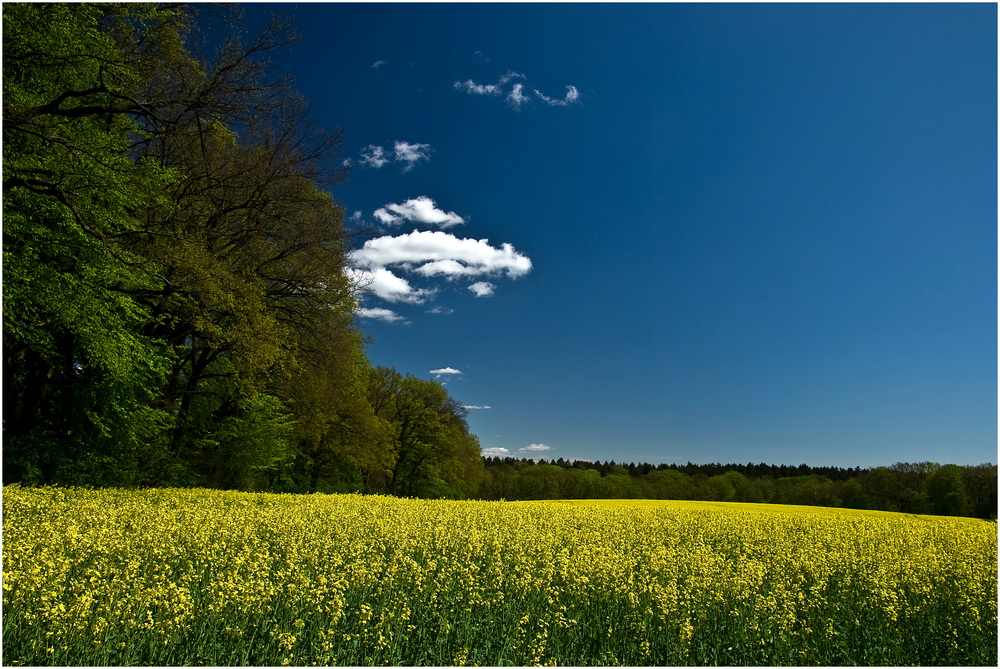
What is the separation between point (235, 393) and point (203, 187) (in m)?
8.45

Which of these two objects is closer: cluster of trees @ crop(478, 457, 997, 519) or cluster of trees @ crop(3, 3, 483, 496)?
cluster of trees @ crop(3, 3, 483, 496)

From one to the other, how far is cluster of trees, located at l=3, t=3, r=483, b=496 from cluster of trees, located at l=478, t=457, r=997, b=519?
33.1m

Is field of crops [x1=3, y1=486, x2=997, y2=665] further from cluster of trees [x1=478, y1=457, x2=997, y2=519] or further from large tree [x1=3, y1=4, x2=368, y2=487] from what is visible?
cluster of trees [x1=478, y1=457, x2=997, y2=519]

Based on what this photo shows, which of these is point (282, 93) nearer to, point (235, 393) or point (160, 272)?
point (160, 272)

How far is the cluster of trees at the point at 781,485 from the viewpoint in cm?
3706

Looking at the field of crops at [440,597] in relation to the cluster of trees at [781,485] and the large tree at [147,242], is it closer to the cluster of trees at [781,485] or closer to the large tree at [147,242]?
the large tree at [147,242]

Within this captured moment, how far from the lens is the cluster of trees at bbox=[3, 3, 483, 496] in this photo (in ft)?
32.0

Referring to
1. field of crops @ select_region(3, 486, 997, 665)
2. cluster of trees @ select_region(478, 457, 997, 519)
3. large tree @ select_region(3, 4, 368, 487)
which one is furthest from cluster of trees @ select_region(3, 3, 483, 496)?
cluster of trees @ select_region(478, 457, 997, 519)

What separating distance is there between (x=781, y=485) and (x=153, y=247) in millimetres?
66348

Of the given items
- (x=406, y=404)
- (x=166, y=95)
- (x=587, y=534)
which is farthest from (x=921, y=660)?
(x=406, y=404)

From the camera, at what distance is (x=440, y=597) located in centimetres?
532

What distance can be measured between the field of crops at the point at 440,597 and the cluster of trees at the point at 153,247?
524cm

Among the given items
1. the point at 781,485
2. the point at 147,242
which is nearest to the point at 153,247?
the point at 147,242

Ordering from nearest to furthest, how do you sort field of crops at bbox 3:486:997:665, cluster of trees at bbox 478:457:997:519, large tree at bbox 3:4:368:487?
field of crops at bbox 3:486:997:665 → large tree at bbox 3:4:368:487 → cluster of trees at bbox 478:457:997:519
